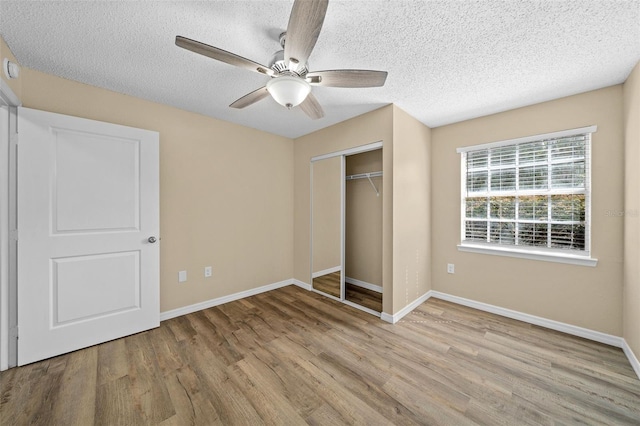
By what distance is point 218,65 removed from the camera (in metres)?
1.95

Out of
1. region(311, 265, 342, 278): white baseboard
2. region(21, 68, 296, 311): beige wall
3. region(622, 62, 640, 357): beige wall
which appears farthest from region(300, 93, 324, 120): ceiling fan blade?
region(622, 62, 640, 357): beige wall

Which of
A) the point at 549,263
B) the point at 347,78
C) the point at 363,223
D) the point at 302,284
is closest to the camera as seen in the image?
the point at 347,78

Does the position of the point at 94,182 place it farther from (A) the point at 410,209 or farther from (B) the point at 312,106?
(A) the point at 410,209

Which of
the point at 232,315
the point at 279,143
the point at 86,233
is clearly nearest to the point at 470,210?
the point at 279,143

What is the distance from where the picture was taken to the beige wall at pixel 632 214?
6.13ft

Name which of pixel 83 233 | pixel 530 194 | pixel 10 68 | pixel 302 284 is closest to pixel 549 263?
pixel 530 194

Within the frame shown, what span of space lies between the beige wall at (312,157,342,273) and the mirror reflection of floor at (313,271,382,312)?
0.49 feet

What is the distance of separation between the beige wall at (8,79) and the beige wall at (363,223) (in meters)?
3.22

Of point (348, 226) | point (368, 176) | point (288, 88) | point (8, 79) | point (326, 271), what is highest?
point (8, 79)

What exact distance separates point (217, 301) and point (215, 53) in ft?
9.06

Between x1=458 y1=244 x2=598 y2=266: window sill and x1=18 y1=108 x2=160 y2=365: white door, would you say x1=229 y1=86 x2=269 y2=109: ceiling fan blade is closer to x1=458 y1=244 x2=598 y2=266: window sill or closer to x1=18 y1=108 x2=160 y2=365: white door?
x1=18 y1=108 x2=160 y2=365: white door

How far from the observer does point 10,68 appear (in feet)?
5.73

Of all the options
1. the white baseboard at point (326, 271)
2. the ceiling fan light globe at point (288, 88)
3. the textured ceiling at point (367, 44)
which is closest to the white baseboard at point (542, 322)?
the white baseboard at point (326, 271)

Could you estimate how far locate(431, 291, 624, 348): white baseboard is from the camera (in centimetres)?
223
